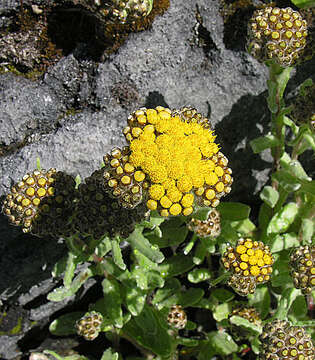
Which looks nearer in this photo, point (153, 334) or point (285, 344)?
point (285, 344)

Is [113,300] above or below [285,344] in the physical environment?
below

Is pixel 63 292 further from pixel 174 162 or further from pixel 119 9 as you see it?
pixel 119 9

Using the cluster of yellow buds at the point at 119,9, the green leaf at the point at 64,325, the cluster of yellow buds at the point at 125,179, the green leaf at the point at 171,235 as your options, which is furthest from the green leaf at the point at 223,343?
the cluster of yellow buds at the point at 119,9

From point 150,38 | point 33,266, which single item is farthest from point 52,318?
point 150,38

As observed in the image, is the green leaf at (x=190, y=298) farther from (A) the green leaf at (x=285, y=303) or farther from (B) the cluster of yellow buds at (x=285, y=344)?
(B) the cluster of yellow buds at (x=285, y=344)

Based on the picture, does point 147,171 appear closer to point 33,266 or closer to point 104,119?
point 104,119

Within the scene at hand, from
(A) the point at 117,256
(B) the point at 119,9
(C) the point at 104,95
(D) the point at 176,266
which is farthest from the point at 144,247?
(B) the point at 119,9
